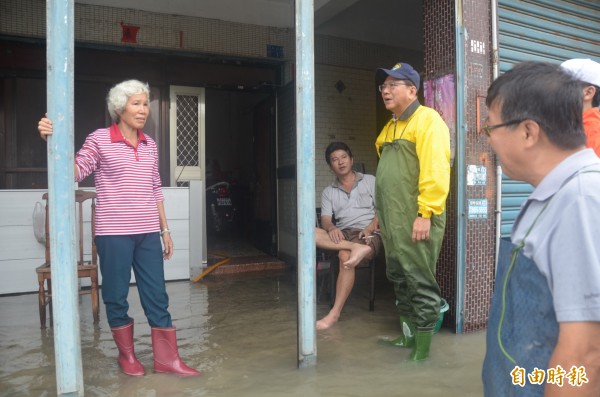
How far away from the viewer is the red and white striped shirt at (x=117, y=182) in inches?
103

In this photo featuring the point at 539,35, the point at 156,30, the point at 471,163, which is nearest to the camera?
the point at 471,163

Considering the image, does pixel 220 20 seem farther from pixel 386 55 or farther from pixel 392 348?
pixel 392 348

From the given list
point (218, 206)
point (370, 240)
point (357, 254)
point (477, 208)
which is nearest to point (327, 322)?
point (357, 254)

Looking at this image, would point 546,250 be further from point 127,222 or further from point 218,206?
point 218,206

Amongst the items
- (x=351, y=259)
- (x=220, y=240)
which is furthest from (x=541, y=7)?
(x=220, y=240)

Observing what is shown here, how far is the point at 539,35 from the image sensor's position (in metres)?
3.90

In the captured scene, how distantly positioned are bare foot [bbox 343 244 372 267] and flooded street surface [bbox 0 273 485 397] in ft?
1.57

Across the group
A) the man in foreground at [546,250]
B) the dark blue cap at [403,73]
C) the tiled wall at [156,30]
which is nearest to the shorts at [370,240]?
the dark blue cap at [403,73]

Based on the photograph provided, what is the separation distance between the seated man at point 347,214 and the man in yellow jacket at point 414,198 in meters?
0.83

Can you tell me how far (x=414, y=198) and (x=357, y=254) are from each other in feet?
3.25

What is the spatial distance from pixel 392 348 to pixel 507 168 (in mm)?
2281

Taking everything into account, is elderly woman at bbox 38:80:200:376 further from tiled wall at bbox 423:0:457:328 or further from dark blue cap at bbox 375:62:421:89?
tiled wall at bbox 423:0:457:328

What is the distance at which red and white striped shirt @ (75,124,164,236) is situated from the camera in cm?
262

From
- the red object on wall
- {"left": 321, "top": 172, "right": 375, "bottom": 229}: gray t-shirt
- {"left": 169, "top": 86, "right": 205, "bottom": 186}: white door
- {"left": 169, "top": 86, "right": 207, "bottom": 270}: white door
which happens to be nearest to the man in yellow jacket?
{"left": 321, "top": 172, "right": 375, "bottom": 229}: gray t-shirt
